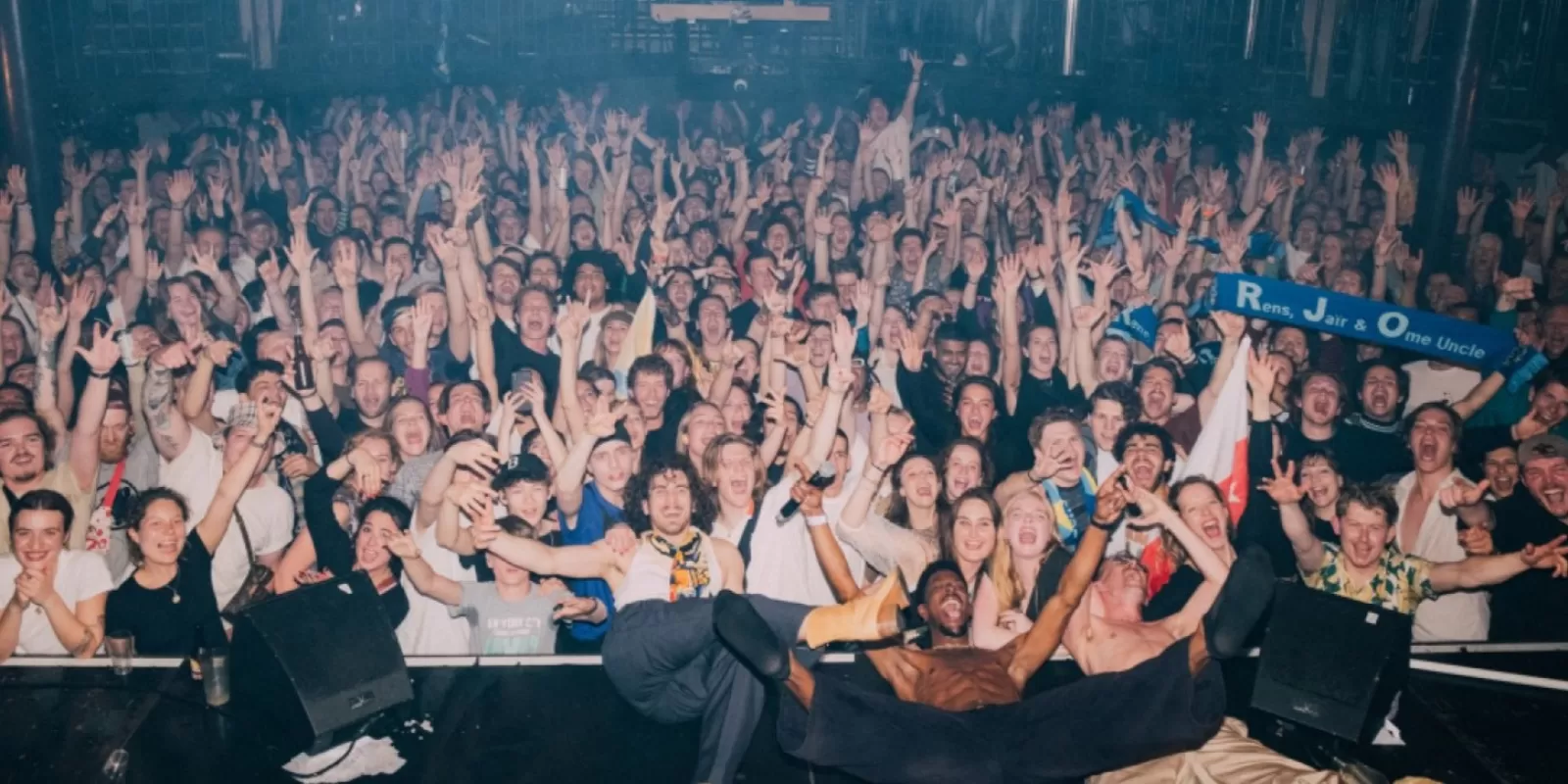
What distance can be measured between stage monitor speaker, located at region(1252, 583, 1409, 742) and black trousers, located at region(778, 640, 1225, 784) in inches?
14.6

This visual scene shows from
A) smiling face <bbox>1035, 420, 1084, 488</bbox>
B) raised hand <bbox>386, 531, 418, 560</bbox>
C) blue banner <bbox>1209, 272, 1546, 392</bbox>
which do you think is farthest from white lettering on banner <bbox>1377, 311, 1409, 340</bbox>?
raised hand <bbox>386, 531, 418, 560</bbox>

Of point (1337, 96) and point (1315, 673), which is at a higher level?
point (1337, 96)

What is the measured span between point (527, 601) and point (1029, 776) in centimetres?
184

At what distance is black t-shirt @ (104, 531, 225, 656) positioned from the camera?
422 centimetres

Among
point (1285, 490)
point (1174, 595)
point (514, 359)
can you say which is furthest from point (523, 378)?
point (1285, 490)

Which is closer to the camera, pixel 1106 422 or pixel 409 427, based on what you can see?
pixel 409 427

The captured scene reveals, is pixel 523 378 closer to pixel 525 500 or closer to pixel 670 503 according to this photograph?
pixel 525 500

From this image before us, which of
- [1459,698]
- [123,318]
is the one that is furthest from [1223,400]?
[123,318]

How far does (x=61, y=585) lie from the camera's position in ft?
13.6

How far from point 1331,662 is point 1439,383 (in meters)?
2.90

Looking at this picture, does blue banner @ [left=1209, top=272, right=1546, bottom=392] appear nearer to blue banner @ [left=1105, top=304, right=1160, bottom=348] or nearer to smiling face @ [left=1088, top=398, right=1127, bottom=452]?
blue banner @ [left=1105, top=304, right=1160, bottom=348]

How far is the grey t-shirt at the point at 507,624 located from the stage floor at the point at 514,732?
0.10 metres

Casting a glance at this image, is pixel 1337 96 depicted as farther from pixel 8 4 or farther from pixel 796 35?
pixel 8 4

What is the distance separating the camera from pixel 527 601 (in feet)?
14.4
